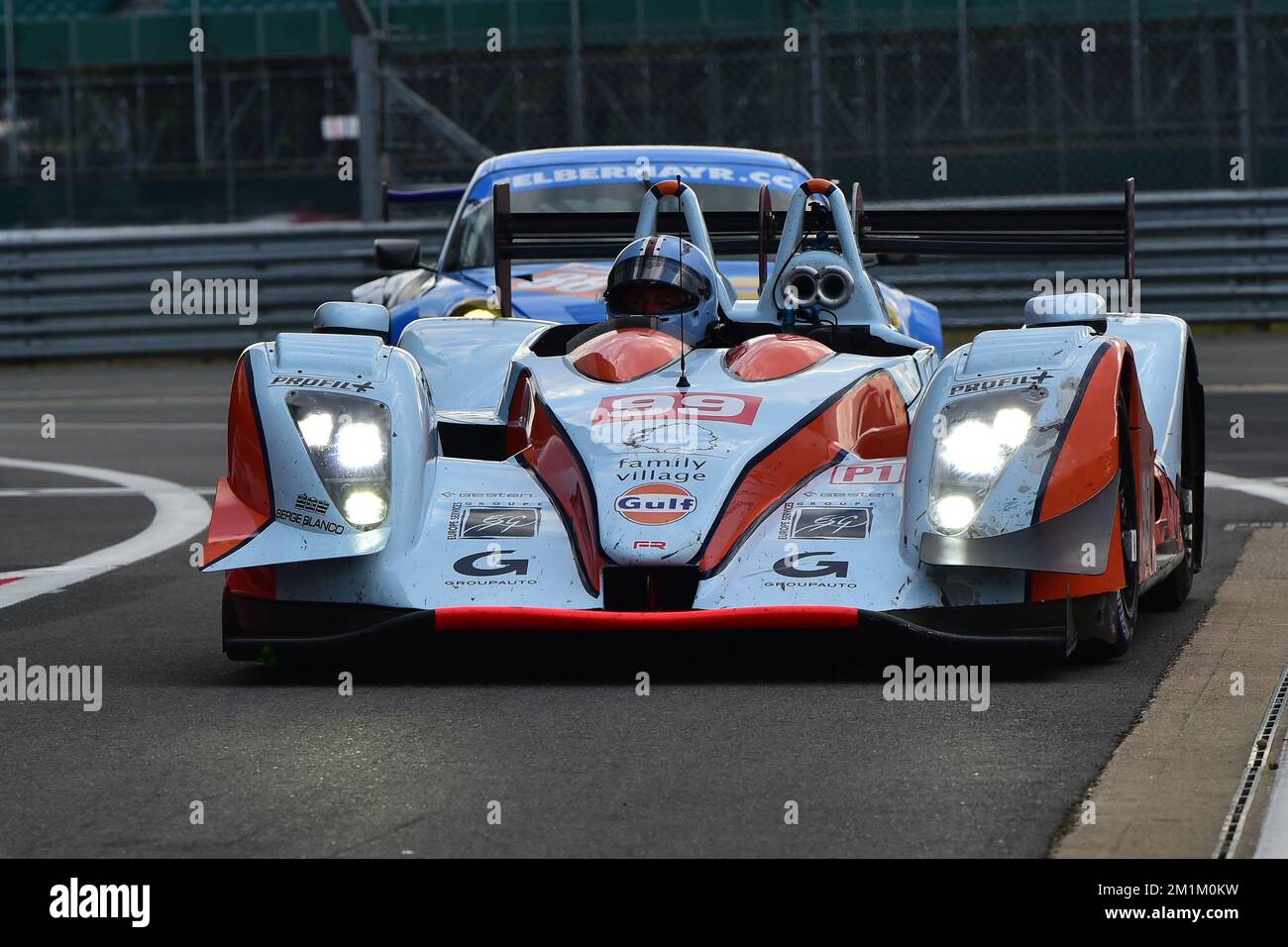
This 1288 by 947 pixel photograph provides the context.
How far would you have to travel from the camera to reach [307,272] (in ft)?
62.4

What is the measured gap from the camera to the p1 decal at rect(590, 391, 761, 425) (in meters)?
6.38

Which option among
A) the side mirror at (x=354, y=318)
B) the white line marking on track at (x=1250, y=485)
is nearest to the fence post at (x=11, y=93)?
the white line marking on track at (x=1250, y=485)

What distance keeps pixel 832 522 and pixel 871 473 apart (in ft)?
0.96

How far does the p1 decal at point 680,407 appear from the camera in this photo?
6379 mm

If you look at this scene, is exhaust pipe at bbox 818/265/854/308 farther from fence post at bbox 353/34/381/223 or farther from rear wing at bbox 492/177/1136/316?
fence post at bbox 353/34/381/223

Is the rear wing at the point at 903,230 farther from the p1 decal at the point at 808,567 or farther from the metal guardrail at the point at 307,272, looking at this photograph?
the metal guardrail at the point at 307,272

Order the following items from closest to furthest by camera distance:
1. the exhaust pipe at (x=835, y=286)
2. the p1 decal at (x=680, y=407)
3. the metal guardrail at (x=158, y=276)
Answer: the p1 decal at (x=680, y=407) → the exhaust pipe at (x=835, y=286) → the metal guardrail at (x=158, y=276)

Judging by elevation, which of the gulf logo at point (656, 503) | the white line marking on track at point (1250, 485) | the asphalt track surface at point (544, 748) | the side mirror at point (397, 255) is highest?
the side mirror at point (397, 255)

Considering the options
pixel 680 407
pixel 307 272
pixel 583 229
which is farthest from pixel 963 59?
pixel 680 407

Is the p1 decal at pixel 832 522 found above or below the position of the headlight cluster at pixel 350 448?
below

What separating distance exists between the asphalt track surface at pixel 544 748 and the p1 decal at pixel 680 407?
2.12 ft

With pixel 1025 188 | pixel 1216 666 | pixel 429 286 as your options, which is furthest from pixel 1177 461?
pixel 1025 188

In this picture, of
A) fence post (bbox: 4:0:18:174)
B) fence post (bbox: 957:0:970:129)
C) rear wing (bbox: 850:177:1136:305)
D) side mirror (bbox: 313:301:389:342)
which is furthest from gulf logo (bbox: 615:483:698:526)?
fence post (bbox: 4:0:18:174)
